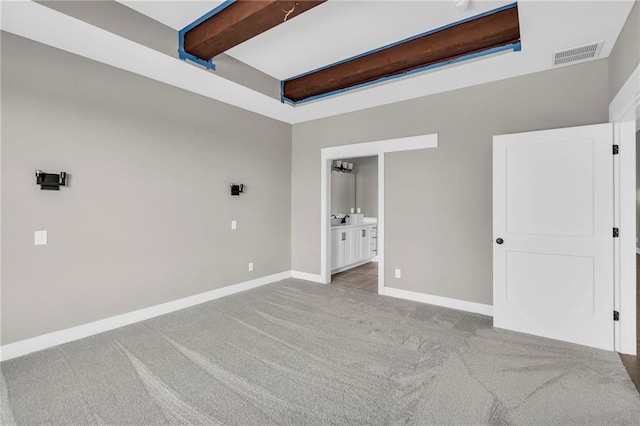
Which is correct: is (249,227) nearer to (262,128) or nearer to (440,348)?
(262,128)

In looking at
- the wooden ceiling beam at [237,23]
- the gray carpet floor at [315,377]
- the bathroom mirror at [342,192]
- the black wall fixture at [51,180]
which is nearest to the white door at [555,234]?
the gray carpet floor at [315,377]

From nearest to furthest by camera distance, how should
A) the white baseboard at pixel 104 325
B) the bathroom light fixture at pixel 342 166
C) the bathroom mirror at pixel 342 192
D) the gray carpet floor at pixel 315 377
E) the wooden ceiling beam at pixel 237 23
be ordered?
the gray carpet floor at pixel 315 377 → the wooden ceiling beam at pixel 237 23 → the white baseboard at pixel 104 325 → the bathroom light fixture at pixel 342 166 → the bathroom mirror at pixel 342 192

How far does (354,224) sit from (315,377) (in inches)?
176

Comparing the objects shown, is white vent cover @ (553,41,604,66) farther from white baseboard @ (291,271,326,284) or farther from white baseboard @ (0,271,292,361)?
white baseboard @ (0,271,292,361)

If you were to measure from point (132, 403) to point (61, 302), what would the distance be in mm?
1529

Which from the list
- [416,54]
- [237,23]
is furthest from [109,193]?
[416,54]

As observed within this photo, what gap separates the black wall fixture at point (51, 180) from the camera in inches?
103

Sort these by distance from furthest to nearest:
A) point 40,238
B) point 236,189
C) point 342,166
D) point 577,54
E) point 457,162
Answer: point 342,166
point 236,189
point 457,162
point 577,54
point 40,238

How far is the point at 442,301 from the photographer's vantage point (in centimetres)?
382

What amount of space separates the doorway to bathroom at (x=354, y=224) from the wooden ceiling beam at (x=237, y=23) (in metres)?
3.52

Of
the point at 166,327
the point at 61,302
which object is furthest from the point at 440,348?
the point at 61,302

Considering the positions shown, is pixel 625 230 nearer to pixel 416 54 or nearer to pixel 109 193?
pixel 416 54

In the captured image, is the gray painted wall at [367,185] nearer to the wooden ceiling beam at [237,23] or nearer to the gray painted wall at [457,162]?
the gray painted wall at [457,162]

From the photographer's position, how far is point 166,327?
3.13 meters
